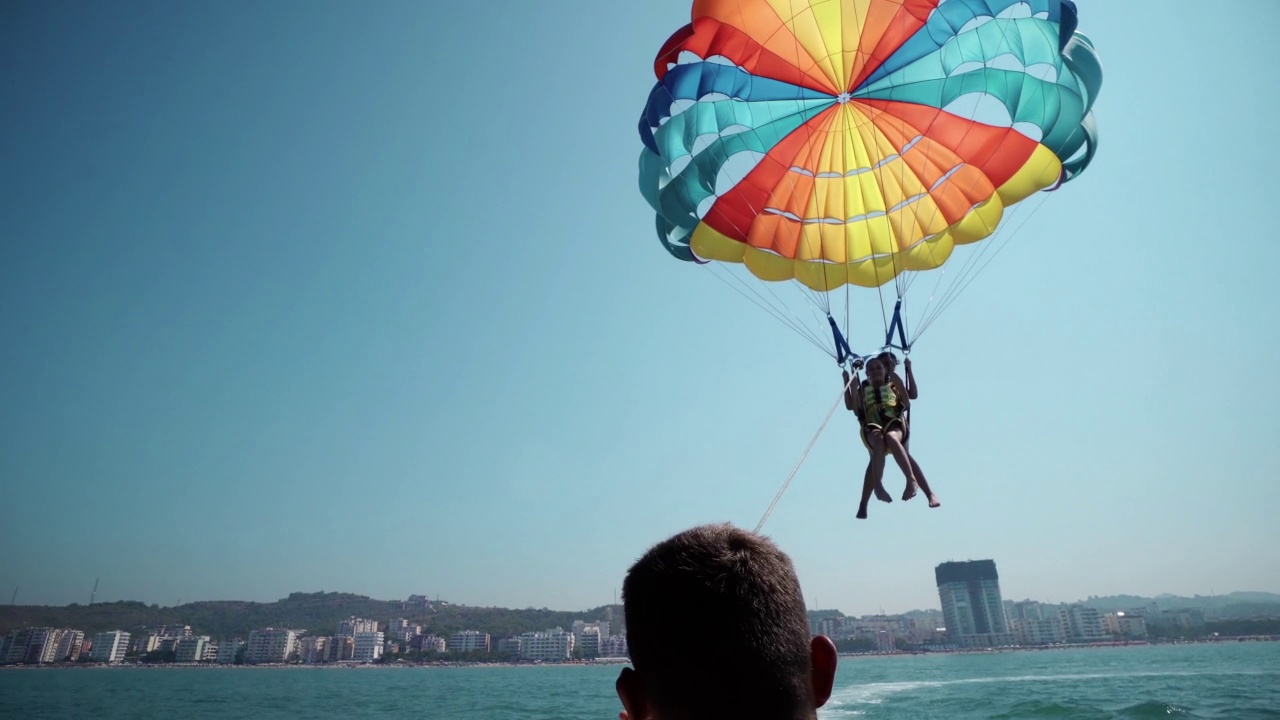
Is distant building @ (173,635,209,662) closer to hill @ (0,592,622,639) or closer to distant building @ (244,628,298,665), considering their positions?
distant building @ (244,628,298,665)

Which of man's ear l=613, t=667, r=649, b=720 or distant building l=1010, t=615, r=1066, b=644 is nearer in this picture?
man's ear l=613, t=667, r=649, b=720

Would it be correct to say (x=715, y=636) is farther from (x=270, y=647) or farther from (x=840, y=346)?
(x=270, y=647)

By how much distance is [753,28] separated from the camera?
793 cm

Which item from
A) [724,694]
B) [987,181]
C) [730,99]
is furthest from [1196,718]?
[724,694]

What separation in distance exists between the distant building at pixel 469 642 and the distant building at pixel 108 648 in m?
51.5

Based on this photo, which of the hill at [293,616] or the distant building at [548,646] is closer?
the distant building at [548,646]

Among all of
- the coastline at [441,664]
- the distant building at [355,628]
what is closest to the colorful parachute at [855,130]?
the coastline at [441,664]

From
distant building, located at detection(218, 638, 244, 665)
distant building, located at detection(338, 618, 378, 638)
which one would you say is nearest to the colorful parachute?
distant building, located at detection(338, 618, 378, 638)

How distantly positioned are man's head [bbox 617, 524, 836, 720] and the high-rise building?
467ft

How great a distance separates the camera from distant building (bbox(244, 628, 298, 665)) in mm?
106188

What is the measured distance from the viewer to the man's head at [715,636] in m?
0.99

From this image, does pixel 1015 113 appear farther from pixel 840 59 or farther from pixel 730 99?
pixel 730 99

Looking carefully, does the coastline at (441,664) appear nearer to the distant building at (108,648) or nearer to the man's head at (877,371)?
the distant building at (108,648)

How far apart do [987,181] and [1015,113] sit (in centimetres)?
94
